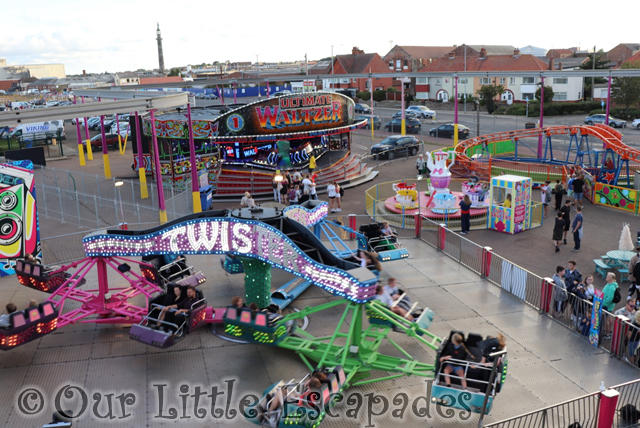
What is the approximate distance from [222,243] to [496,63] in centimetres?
6723

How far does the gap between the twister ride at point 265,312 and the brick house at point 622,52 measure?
91920 mm

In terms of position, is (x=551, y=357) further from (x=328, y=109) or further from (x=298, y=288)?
(x=328, y=109)

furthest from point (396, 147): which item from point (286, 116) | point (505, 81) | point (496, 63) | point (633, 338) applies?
point (496, 63)

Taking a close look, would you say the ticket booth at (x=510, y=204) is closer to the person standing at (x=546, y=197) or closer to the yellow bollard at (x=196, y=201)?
the person standing at (x=546, y=197)

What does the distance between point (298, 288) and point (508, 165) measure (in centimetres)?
1935

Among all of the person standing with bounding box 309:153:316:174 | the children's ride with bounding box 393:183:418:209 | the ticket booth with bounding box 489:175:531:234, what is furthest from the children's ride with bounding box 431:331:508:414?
the person standing with bounding box 309:153:316:174

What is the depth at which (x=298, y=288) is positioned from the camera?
16.8 metres

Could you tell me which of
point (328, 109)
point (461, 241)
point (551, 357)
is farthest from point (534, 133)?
point (551, 357)

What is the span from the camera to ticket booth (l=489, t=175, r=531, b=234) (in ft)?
74.3

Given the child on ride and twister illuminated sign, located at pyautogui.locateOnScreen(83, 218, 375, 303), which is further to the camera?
twister illuminated sign, located at pyautogui.locateOnScreen(83, 218, 375, 303)

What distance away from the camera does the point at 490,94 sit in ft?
220

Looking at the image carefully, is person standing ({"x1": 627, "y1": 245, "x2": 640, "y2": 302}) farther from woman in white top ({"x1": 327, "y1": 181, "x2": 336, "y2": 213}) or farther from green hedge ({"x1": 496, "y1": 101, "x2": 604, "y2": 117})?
green hedge ({"x1": 496, "y1": 101, "x2": 604, "y2": 117})

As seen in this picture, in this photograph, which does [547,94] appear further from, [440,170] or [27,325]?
[27,325]

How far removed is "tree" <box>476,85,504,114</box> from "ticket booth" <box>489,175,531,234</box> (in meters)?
46.4
